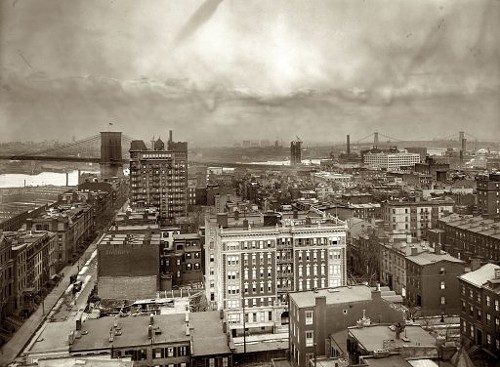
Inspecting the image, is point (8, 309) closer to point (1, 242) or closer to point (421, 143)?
point (1, 242)

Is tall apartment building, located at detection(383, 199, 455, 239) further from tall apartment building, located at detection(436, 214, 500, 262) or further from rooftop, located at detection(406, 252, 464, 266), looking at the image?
rooftop, located at detection(406, 252, 464, 266)

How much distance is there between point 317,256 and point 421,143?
30.9 ft

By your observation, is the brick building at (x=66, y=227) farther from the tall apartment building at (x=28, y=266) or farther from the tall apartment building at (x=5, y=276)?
the tall apartment building at (x=5, y=276)

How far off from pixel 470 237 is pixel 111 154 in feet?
48.5

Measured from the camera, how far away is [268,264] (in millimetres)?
15539

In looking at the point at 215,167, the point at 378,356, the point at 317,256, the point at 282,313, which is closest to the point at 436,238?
the point at 317,256

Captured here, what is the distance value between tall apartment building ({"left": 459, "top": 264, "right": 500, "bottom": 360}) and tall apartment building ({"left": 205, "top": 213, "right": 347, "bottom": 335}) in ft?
14.1

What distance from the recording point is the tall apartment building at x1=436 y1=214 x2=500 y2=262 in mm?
17484

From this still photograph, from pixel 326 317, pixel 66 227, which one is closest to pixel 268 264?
pixel 326 317

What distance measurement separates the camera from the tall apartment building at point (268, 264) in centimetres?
1513

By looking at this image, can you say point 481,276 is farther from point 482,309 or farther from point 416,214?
point 416,214

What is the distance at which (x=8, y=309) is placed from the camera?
13.5 m

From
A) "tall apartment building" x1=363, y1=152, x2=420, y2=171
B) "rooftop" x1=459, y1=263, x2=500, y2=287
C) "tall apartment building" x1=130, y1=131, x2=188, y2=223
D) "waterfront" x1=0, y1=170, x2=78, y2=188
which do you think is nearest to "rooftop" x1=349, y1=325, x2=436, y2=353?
"rooftop" x1=459, y1=263, x2=500, y2=287

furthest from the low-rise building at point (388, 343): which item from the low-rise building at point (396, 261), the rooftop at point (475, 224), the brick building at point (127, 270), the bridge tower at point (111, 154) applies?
the bridge tower at point (111, 154)
